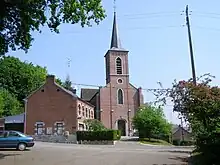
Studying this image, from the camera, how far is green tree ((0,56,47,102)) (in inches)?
2655

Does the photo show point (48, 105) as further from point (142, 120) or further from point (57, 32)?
point (57, 32)

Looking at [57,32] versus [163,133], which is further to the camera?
[163,133]

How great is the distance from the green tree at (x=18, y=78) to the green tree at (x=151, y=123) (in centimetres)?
2446

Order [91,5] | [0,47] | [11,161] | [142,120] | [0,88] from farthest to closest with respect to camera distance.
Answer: [0,88] < [142,120] < [11,161] < [0,47] < [91,5]

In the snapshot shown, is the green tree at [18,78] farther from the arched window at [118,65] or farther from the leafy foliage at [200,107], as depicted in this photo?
the leafy foliage at [200,107]

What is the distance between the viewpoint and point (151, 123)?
5281cm

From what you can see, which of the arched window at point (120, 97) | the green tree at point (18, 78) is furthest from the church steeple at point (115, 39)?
the green tree at point (18, 78)

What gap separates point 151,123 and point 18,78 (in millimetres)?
29757

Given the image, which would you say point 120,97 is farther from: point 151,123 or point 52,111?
point 52,111

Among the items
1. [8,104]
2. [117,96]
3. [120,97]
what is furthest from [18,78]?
[120,97]

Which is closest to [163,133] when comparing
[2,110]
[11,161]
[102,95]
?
[102,95]

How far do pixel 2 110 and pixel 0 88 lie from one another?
711 cm

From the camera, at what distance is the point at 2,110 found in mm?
61219

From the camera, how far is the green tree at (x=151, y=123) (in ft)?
174
